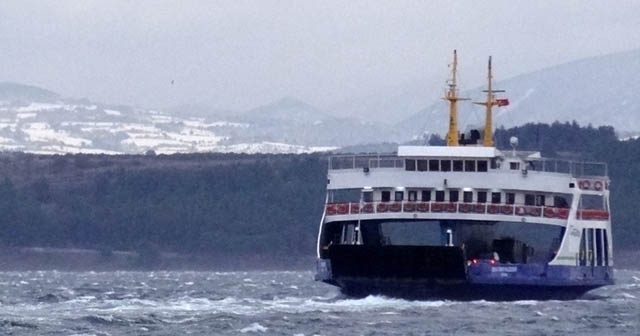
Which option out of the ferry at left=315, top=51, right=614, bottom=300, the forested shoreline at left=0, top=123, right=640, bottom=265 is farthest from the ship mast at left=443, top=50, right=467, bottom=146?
the forested shoreline at left=0, top=123, right=640, bottom=265

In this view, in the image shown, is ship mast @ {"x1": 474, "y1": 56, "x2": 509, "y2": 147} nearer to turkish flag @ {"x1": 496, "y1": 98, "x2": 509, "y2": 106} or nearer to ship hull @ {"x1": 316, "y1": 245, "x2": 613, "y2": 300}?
turkish flag @ {"x1": 496, "y1": 98, "x2": 509, "y2": 106}

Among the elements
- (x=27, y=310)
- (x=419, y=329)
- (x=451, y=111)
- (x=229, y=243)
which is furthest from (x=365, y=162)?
(x=229, y=243)

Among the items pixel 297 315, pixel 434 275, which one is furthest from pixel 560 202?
pixel 297 315

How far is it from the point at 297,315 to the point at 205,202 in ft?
356

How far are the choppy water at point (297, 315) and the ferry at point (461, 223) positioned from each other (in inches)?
A: 30.9

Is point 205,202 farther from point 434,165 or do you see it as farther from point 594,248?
point 434,165

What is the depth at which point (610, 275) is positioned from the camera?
3462 inches

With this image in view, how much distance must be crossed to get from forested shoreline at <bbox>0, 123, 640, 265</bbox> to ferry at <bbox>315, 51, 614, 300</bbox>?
68377 millimetres

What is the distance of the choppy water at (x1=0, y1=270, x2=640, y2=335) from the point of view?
65.2m

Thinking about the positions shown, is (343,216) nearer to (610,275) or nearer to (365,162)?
(365,162)

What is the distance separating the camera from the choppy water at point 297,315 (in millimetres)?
65188

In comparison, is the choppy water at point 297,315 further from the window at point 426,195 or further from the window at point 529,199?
the window at point 426,195

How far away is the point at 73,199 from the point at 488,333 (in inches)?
4825

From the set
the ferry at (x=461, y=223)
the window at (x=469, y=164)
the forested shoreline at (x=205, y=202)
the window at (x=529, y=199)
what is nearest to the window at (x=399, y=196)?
the ferry at (x=461, y=223)
